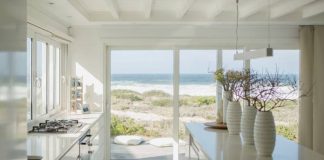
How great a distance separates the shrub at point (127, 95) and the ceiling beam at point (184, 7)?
186 cm

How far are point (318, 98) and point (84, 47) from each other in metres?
3.89

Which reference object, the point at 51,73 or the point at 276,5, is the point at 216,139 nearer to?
the point at 276,5

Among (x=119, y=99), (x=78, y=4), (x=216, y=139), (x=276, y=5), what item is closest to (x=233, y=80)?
(x=216, y=139)

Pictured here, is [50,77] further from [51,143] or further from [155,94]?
[51,143]

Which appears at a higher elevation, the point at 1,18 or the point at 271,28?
the point at 271,28

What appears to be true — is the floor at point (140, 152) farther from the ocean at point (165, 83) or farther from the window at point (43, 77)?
the window at point (43, 77)

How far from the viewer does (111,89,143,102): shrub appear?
6262 mm

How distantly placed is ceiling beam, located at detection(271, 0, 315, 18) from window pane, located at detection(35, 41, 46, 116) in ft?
10.2

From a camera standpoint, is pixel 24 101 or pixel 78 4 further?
pixel 78 4

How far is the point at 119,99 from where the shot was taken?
6.29 metres

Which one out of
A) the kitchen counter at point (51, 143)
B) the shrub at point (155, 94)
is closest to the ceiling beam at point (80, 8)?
the kitchen counter at point (51, 143)

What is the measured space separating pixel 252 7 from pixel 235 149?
90.6 inches

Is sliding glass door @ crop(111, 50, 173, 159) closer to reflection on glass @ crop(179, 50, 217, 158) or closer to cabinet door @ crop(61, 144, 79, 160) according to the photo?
reflection on glass @ crop(179, 50, 217, 158)

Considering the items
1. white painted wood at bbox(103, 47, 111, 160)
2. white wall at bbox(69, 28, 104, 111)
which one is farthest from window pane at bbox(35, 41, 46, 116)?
white painted wood at bbox(103, 47, 111, 160)
